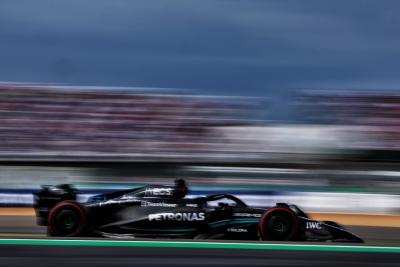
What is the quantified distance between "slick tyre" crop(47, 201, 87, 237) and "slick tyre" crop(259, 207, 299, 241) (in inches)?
76.3

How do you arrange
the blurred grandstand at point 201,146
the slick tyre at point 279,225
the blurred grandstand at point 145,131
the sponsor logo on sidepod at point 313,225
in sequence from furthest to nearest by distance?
the blurred grandstand at point 145,131
the blurred grandstand at point 201,146
the sponsor logo on sidepod at point 313,225
the slick tyre at point 279,225

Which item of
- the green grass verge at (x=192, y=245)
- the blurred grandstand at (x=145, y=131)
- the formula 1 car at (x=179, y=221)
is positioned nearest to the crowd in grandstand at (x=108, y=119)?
the blurred grandstand at (x=145, y=131)

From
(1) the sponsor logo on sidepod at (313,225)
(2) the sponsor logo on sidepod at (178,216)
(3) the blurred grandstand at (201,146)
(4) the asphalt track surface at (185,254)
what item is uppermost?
(3) the blurred grandstand at (201,146)

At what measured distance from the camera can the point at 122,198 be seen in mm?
7531

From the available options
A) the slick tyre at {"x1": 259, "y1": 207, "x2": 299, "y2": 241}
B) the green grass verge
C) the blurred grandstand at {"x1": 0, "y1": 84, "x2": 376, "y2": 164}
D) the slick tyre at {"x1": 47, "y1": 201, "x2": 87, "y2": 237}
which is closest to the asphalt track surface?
the green grass verge

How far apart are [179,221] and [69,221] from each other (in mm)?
1198

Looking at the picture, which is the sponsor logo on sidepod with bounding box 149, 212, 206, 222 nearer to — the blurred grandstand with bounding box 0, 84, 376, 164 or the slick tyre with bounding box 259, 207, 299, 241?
the slick tyre with bounding box 259, 207, 299, 241

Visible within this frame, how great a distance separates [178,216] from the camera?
736cm

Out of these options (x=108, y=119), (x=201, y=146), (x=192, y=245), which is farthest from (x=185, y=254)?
(x=108, y=119)

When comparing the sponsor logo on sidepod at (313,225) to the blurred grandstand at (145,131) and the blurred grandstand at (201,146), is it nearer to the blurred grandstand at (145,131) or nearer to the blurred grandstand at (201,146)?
the blurred grandstand at (201,146)

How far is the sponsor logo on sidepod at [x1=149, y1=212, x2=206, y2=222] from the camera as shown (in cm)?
733

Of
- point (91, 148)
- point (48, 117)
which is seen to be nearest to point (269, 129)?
point (91, 148)

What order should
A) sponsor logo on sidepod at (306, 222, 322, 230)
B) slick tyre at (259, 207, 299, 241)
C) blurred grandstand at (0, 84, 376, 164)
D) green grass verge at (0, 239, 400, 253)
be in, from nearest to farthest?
green grass verge at (0, 239, 400, 253)
slick tyre at (259, 207, 299, 241)
sponsor logo on sidepod at (306, 222, 322, 230)
blurred grandstand at (0, 84, 376, 164)

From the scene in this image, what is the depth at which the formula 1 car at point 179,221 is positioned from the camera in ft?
23.6
